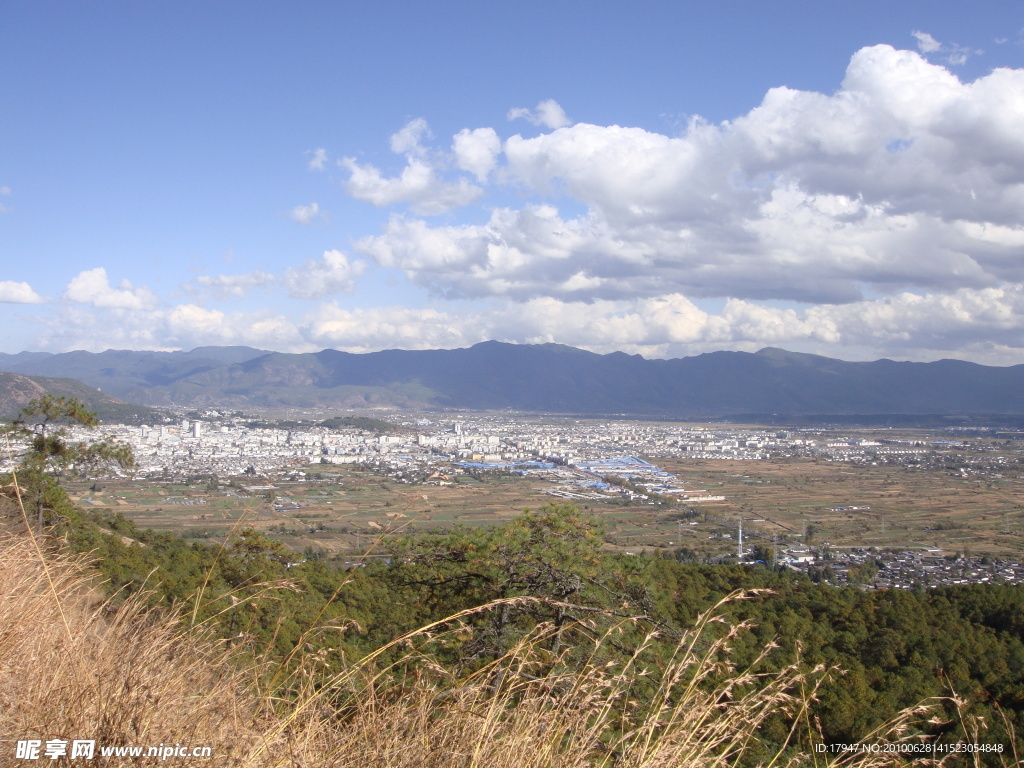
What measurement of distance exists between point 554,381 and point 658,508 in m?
108

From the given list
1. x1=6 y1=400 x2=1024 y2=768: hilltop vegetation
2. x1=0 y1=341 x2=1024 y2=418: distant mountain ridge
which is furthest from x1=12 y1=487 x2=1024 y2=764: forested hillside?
x1=0 y1=341 x2=1024 y2=418: distant mountain ridge

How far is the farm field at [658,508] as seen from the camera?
73.7ft

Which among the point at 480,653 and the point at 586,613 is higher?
the point at 586,613

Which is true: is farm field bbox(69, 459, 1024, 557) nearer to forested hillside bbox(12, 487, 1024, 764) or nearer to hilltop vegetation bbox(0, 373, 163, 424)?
hilltop vegetation bbox(0, 373, 163, 424)

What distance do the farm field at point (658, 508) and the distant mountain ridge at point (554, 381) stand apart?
6200cm

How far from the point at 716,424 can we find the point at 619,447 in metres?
30.8

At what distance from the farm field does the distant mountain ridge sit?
62.0m

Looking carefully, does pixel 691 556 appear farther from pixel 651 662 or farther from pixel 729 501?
pixel 651 662

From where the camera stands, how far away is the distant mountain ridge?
10488 centimetres

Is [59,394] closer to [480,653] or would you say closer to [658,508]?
[658,508]

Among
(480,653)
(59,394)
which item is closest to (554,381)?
(59,394)

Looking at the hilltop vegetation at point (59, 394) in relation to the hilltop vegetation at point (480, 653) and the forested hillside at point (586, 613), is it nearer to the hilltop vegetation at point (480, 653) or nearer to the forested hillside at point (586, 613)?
the hilltop vegetation at point (480, 653)

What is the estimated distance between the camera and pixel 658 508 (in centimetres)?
2981

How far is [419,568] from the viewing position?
251 inches
